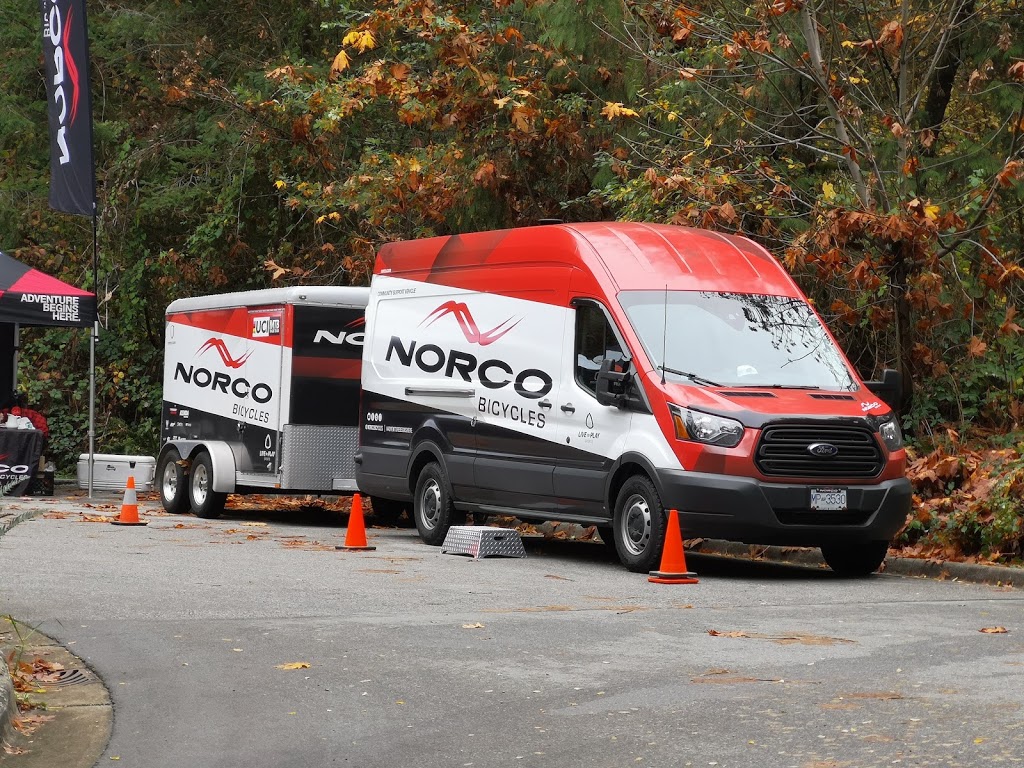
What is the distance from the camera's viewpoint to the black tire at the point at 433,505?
16.0 metres

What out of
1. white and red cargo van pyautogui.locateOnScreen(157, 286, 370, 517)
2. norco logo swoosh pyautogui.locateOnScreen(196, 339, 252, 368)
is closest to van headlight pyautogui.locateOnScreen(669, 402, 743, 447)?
white and red cargo van pyautogui.locateOnScreen(157, 286, 370, 517)

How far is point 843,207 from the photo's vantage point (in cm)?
1652

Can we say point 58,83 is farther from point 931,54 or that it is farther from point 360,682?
point 360,682

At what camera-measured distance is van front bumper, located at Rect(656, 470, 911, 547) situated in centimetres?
1289

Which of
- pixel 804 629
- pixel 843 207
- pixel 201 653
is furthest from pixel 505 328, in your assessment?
pixel 201 653

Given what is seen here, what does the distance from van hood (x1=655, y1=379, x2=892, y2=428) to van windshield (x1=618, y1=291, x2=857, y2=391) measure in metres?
0.15

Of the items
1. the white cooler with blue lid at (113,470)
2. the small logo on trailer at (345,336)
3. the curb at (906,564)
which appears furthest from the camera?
the white cooler with blue lid at (113,470)

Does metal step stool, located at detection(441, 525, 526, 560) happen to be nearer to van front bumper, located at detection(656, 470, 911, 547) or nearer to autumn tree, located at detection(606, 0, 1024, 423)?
van front bumper, located at detection(656, 470, 911, 547)

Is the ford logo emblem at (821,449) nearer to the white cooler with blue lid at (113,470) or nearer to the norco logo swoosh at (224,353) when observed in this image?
the norco logo swoosh at (224,353)

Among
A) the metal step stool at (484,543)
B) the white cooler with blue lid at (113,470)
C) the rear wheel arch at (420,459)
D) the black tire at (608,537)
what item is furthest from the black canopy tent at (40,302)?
the metal step stool at (484,543)

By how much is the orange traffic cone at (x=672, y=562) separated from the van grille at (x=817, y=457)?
828 mm

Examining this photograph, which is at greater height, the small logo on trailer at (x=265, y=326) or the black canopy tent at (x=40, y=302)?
the black canopy tent at (x=40, y=302)

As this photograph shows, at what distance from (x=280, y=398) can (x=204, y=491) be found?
78.0 inches

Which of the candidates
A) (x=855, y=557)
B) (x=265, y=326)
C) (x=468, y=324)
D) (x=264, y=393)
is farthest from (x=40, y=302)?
(x=855, y=557)
